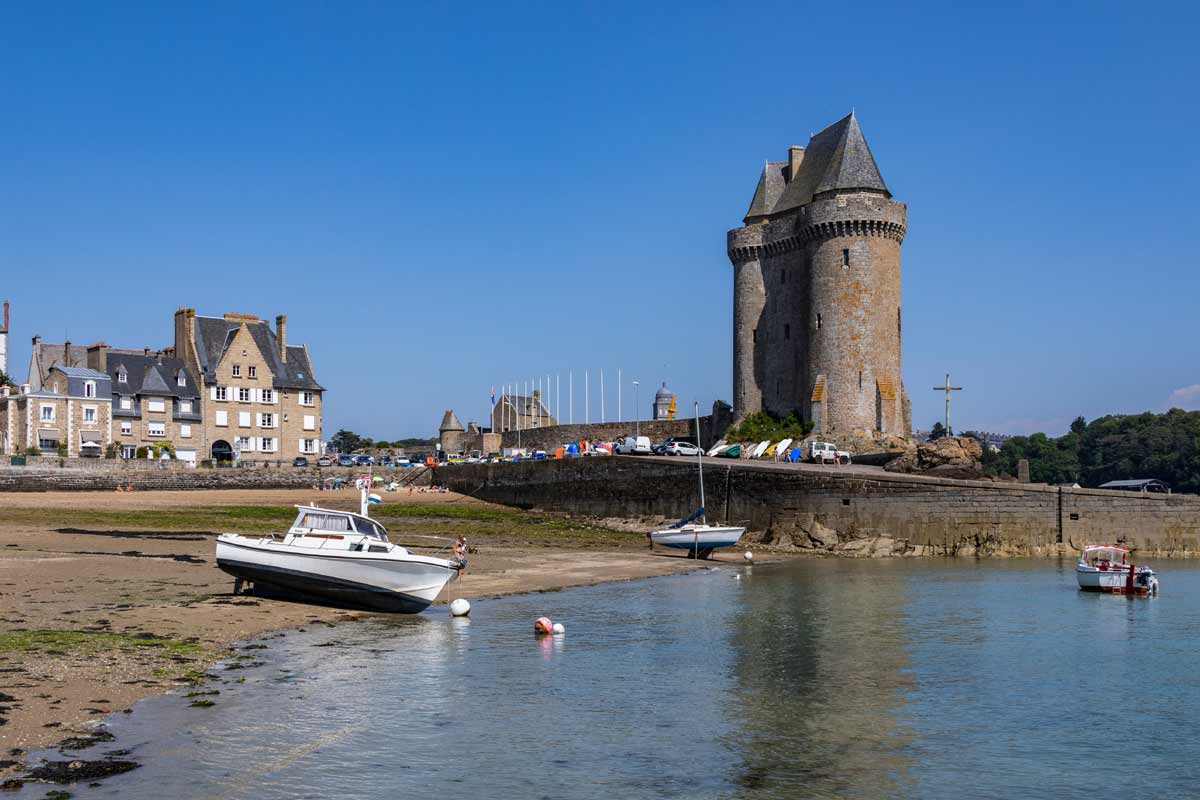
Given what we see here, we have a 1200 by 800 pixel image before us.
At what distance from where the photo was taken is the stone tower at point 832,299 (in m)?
58.7

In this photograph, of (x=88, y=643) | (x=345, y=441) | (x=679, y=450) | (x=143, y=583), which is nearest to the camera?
(x=88, y=643)

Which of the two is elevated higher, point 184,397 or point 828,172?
point 828,172

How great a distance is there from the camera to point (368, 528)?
22688 mm

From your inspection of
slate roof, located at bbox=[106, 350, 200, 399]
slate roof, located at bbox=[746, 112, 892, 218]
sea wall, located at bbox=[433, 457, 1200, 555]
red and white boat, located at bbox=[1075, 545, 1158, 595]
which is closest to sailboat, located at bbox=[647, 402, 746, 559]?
sea wall, located at bbox=[433, 457, 1200, 555]

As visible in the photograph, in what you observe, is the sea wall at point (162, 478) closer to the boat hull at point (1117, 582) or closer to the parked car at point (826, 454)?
the parked car at point (826, 454)

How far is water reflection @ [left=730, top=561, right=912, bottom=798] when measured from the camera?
1256cm

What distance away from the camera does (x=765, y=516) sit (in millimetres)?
44719

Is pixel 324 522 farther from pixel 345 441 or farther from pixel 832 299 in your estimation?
pixel 345 441

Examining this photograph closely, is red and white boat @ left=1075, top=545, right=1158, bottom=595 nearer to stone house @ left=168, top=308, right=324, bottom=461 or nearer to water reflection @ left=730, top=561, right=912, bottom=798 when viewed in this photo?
water reflection @ left=730, top=561, right=912, bottom=798

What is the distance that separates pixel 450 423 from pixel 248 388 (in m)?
20.1

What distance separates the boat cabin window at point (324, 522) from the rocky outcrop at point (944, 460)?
3112 cm

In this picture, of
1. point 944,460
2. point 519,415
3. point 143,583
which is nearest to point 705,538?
point 944,460

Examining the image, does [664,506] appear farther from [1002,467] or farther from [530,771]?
[1002,467]

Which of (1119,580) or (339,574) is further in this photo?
(1119,580)
